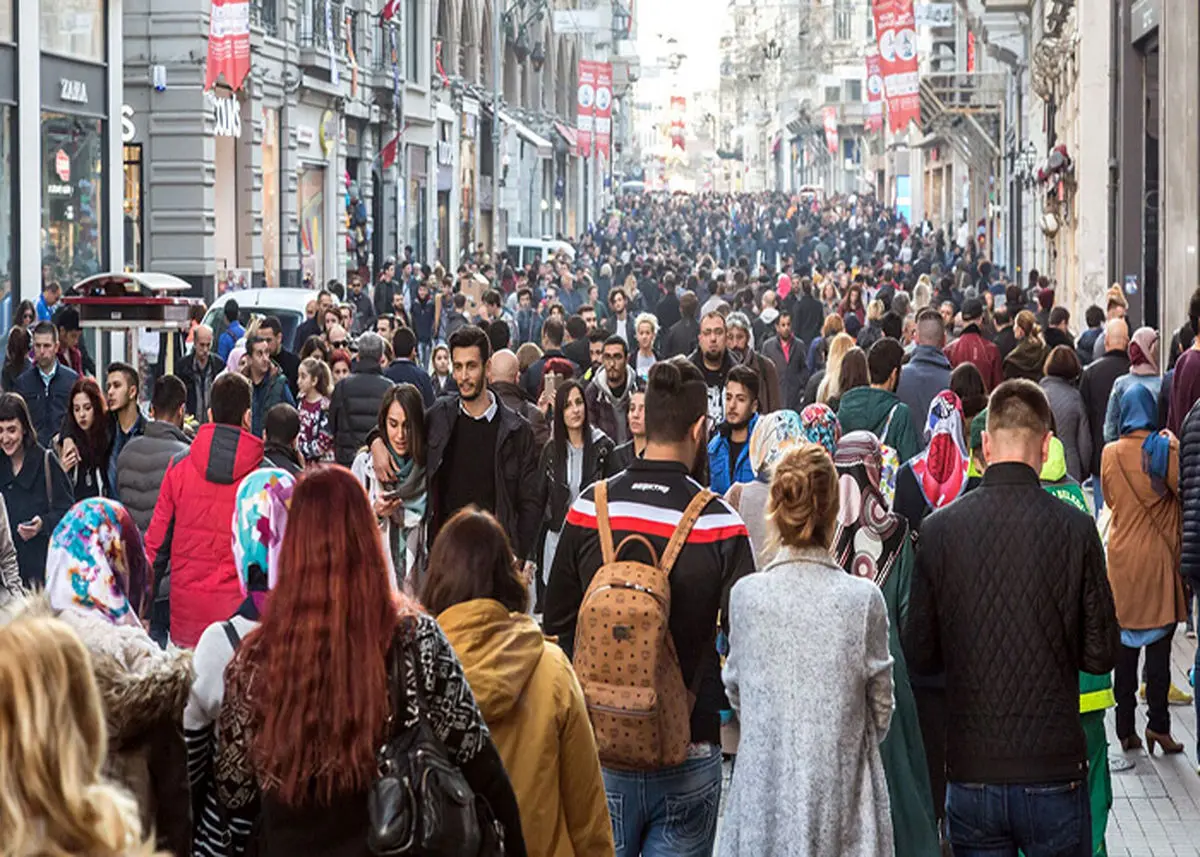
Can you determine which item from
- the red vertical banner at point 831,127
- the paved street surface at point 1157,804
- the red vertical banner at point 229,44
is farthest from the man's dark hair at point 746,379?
the red vertical banner at point 831,127

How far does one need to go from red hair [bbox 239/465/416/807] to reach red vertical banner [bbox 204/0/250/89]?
26078 millimetres

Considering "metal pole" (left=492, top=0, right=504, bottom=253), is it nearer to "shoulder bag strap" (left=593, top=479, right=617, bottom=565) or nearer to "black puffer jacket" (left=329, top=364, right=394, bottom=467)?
"black puffer jacket" (left=329, top=364, right=394, bottom=467)

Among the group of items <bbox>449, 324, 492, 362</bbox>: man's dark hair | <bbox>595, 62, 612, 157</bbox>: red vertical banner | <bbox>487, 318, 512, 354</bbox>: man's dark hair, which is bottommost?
<bbox>449, 324, 492, 362</bbox>: man's dark hair

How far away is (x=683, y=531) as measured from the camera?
234 inches

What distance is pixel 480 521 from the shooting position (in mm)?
4750

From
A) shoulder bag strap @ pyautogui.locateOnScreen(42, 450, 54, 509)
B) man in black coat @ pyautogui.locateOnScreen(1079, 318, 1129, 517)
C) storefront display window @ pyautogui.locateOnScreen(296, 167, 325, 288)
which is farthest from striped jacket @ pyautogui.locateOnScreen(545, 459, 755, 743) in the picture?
storefront display window @ pyautogui.locateOnScreen(296, 167, 325, 288)

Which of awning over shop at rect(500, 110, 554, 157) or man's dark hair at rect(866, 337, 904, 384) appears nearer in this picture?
man's dark hair at rect(866, 337, 904, 384)

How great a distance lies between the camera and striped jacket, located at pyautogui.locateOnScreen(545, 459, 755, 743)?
5.93 metres

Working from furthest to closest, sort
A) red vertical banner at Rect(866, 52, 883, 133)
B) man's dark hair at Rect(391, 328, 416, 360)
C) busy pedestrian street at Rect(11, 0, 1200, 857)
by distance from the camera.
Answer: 1. red vertical banner at Rect(866, 52, 883, 133)
2. man's dark hair at Rect(391, 328, 416, 360)
3. busy pedestrian street at Rect(11, 0, 1200, 857)

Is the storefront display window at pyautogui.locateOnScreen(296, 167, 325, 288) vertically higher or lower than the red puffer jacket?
higher

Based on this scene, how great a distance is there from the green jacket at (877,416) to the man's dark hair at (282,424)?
2568 millimetres

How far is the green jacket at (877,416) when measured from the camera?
1012 centimetres

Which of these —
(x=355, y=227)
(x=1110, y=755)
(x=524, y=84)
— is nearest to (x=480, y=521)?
(x=1110, y=755)

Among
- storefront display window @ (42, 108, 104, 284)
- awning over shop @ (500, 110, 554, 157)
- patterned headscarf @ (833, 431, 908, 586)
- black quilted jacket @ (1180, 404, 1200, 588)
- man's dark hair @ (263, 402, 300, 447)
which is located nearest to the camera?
patterned headscarf @ (833, 431, 908, 586)
